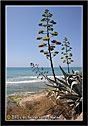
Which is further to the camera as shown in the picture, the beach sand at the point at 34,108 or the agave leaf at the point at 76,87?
the agave leaf at the point at 76,87

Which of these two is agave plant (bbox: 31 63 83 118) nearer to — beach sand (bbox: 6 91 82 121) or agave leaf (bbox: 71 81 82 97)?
agave leaf (bbox: 71 81 82 97)

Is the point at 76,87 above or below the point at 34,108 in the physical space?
above

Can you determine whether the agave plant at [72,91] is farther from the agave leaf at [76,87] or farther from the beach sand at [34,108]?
the beach sand at [34,108]

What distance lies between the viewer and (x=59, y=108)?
229 centimetres

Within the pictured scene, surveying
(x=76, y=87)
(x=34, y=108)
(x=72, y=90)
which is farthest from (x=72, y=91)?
(x=34, y=108)

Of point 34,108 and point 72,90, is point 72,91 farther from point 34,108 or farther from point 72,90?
point 34,108

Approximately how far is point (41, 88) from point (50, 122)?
993 mm

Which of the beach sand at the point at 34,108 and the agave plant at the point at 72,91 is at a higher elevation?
the agave plant at the point at 72,91

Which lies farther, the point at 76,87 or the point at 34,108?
the point at 34,108

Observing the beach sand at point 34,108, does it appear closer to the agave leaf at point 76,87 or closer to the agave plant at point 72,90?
the agave plant at point 72,90

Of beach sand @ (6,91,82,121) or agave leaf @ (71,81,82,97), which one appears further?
agave leaf @ (71,81,82,97)

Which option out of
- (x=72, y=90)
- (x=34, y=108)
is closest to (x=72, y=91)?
(x=72, y=90)
